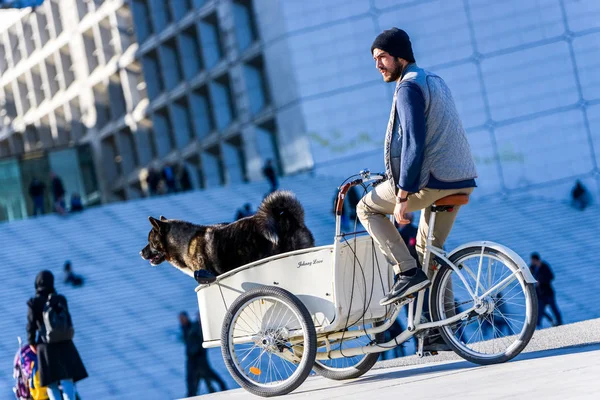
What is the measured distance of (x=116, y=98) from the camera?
4772 cm

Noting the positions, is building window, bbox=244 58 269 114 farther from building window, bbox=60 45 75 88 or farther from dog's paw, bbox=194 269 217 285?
dog's paw, bbox=194 269 217 285

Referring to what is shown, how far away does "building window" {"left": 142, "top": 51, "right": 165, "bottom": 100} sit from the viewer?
45812mm

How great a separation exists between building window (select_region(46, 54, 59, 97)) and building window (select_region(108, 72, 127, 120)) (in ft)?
15.6

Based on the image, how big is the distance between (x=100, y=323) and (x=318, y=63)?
676 inches

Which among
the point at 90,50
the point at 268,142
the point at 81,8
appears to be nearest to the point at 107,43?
the point at 90,50

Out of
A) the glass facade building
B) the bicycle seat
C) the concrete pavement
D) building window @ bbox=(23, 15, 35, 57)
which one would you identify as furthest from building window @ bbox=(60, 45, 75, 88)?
the bicycle seat

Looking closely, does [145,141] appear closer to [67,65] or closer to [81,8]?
[67,65]

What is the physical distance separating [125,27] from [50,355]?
39.1 metres

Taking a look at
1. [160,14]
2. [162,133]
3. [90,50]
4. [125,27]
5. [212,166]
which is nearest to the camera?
[212,166]

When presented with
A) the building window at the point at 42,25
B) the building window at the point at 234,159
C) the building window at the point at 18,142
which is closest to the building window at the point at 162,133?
the building window at the point at 234,159

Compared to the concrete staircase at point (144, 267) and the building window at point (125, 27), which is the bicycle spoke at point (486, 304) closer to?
the concrete staircase at point (144, 267)

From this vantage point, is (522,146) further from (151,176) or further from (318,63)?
(151,176)

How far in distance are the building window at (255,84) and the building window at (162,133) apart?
6.27 metres

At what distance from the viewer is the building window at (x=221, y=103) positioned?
42.6 meters
